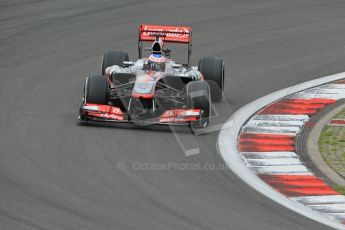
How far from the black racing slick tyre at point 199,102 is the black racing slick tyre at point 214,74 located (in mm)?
2025

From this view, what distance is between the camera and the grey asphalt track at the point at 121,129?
593 inches

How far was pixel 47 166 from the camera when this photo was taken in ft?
56.4

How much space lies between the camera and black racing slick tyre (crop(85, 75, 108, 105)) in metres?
20.0

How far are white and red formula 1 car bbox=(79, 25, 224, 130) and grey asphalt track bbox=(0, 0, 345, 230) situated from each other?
352 mm

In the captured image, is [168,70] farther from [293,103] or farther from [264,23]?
[264,23]

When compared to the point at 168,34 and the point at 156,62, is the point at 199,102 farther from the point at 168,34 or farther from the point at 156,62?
the point at 168,34

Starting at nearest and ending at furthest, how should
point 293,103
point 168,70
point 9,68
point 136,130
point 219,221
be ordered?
point 219,221 → point 136,130 → point 168,70 → point 293,103 → point 9,68

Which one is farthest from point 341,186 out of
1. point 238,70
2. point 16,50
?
point 16,50

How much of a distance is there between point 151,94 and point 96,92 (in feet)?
3.51

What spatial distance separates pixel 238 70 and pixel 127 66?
4270 mm

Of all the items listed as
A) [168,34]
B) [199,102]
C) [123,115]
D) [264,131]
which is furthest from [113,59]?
[264,131]

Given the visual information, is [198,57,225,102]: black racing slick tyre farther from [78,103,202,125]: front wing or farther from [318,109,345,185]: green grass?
[318,109,345,185]: green grass

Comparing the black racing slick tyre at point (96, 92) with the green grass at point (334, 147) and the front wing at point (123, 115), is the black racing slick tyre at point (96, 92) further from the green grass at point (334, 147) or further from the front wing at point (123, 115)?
the green grass at point (334, 147)

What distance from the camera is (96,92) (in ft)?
65.9
